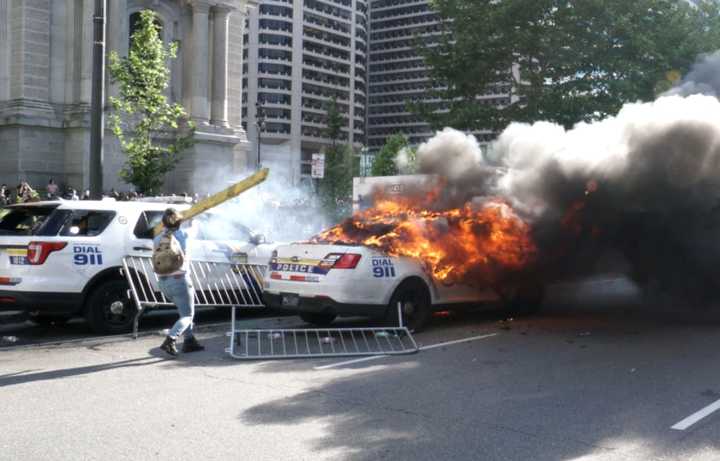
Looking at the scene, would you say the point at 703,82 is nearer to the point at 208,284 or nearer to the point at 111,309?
the point at 208,284

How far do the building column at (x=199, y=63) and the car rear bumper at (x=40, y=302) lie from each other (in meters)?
30.5

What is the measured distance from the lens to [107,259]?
9484 mm

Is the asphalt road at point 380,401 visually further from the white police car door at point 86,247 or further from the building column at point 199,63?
the building column at point 199,63

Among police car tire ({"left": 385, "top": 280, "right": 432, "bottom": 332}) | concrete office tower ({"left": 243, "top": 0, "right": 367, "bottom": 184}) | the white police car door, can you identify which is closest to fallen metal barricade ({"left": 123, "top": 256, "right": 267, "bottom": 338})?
the white police car door

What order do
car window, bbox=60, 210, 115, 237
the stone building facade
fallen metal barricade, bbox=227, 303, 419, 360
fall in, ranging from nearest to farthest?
1. fallen metal barricade, bbox=227, 303, 419, 360
2. car window, bbox=60, 210, 115, 237
3. the stone building facade

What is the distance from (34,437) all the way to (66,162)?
31826 millimetres

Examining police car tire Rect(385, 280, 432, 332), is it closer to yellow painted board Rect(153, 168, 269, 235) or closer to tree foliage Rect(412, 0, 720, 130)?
yellow painted board Rect(153, 168, 269, 235)

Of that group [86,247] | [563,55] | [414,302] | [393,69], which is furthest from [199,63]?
[393,69]

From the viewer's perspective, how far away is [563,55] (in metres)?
21.1

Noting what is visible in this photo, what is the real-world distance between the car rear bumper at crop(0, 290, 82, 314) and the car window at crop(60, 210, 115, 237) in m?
0.77

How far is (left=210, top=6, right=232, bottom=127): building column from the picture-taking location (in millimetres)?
40219

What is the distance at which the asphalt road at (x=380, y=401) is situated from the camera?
5.01 m

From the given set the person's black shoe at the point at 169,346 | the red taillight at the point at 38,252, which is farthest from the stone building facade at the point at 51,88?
the person's black shoe at the point at 169,346

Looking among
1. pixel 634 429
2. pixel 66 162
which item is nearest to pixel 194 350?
pixel 634 429
